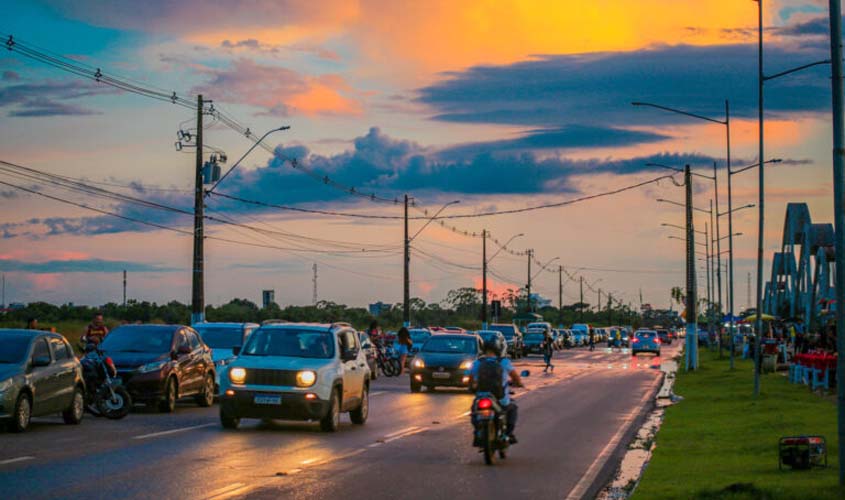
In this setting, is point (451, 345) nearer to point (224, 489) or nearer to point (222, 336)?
point (222, 336)

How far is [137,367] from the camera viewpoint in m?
26.2

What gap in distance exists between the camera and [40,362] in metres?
21.2

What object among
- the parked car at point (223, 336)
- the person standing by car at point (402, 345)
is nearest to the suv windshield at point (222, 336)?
the parked car at point (223, 336)

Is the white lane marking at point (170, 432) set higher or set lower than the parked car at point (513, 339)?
lower

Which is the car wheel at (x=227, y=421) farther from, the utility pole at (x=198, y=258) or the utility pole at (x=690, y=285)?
the utility pole at (x=690, y=285)

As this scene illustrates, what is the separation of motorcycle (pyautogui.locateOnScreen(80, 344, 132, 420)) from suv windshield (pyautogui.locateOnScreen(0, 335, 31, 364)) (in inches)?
108

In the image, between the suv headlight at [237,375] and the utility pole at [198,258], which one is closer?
the suv headlight at [237,375]

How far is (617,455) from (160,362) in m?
10.9

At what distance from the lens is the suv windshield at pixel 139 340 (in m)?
27.1

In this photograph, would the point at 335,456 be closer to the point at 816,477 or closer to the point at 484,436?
the point at 484,436

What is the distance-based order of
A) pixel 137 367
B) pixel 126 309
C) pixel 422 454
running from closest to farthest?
pixel 422 454, pixel 137 367, pixel 126 309

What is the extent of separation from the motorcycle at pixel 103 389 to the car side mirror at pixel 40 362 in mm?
2497

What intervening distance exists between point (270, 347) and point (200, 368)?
541cm

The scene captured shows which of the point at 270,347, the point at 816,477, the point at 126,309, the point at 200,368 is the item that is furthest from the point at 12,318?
the point at 816,477
